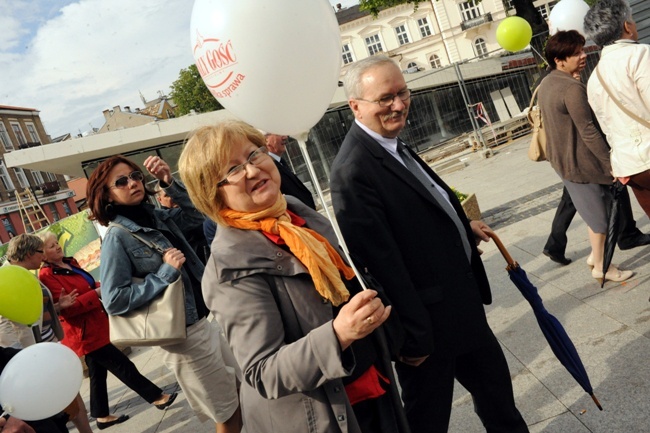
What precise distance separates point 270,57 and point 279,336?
0.98 metres

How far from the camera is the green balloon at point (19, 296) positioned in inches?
142

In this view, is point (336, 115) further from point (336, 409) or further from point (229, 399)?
point (336, 409)

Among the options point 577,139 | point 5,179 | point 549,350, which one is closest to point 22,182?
point 5,179

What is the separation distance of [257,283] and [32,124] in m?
62.2

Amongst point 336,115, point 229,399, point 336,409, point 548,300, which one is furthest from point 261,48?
point 336,115

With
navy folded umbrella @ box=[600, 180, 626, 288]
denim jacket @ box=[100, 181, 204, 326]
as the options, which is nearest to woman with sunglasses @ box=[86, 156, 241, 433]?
denim jacket @ box=[100, 181, 204, 326]

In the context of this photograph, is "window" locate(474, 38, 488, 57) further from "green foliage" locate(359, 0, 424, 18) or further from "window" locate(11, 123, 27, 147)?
"window" locate(11, 123, 27, 147)

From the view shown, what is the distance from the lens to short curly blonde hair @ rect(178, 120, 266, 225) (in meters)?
1.77

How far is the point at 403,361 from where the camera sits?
2254 millimetres

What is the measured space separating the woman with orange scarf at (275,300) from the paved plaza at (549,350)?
1.49 meters

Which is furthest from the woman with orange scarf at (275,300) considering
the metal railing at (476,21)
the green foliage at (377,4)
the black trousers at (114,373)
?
the metal railing at (476,21)

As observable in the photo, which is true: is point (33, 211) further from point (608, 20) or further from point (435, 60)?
point (435, 60)

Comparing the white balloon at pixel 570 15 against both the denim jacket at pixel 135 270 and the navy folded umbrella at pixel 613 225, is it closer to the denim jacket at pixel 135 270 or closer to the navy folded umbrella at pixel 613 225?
the navy folded umbrella at pixel 613 225

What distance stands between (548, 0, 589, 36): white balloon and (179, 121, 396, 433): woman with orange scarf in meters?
5.57
